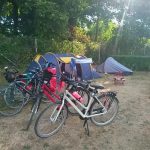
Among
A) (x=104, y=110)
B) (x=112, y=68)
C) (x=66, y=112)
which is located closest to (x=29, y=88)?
(x=66, y=112)

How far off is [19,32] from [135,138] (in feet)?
53.7

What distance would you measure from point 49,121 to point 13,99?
1.99 m

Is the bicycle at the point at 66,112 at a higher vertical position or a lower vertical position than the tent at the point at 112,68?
higher

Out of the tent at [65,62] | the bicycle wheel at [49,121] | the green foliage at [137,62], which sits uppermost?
the tent at [65,62]

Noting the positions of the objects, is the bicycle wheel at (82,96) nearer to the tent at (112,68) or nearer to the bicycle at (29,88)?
the bicycle at (29,88)

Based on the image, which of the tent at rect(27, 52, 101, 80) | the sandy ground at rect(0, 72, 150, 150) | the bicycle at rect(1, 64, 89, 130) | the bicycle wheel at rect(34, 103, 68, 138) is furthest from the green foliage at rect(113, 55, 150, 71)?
the bicycle wheel at rect(34, 103, 68, 138)

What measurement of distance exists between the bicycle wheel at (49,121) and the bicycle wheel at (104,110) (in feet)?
2.32

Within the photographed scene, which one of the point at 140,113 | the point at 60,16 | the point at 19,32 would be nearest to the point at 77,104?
the point at 140,113

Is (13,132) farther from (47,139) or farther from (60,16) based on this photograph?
(60,16)

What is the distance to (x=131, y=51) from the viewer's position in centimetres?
2514

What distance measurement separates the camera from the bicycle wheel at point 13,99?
7355 millimetres

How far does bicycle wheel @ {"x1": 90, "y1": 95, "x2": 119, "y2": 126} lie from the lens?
6.31 metres

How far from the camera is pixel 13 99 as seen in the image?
294 inches

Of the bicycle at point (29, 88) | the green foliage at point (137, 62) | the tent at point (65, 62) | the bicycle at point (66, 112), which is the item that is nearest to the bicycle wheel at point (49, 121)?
the bicycle at point (66, 112)
